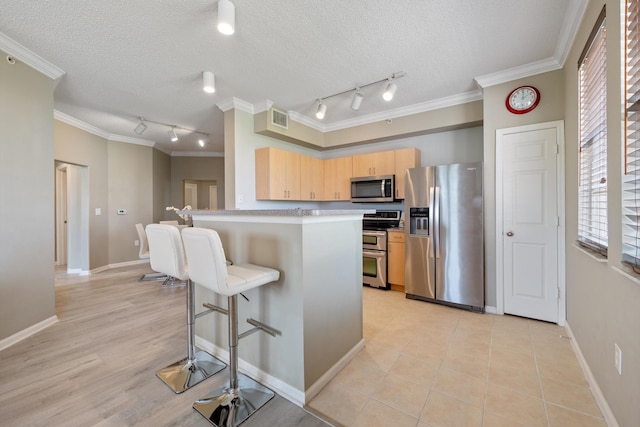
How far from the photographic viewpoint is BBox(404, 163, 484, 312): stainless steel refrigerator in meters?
2.97

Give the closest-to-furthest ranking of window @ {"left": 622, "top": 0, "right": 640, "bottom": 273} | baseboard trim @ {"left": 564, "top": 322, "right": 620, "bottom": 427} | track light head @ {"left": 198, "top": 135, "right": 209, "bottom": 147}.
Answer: window @ {"left": 622, "top": 0, "right": 640, "bottom": 273}
baseboard trim @ {"left": 564, "top": 322, "right": 620, "bottom": 427}
track light head @ {"left": 198, "top": 135, "right": 209, "bottom": 147}

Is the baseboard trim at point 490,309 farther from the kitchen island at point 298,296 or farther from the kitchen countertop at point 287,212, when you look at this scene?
the kitchen countertop at point 287,212

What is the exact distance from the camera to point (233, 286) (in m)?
1.41

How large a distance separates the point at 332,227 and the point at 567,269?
7.81ft

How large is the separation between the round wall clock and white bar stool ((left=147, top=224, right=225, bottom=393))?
11.1 feet

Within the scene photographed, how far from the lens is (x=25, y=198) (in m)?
2.50

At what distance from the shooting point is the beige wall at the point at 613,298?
1.20 metres

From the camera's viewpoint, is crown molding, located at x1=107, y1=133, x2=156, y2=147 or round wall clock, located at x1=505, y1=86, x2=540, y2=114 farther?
crown molding, located at x1=107, y1=133, x2=156, y2=147

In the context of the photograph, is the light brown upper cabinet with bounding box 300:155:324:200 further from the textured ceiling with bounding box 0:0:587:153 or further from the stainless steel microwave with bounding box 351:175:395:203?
the textured ceiling with bounding box 0:0:587:153

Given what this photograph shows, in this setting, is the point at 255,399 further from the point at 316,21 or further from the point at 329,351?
the point at 316,21

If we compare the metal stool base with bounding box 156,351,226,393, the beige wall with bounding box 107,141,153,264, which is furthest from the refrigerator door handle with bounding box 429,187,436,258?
the beige wall with bounding box 107,141,153,264

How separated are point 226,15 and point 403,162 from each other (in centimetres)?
290

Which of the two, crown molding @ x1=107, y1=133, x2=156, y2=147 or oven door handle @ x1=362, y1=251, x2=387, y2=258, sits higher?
crown molding @ x1=107, y1=133, x2=156, y2=147

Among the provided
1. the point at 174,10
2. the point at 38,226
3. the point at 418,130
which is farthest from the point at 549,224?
the point at 38,226
